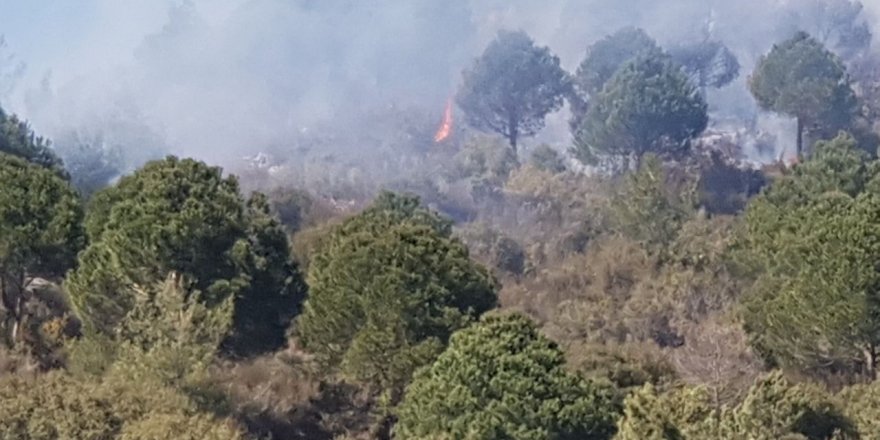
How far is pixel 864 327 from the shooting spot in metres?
24.6

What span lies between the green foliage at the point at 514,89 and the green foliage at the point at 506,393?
55.4 metres

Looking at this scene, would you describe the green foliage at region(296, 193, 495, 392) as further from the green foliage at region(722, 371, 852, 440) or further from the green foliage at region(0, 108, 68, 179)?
the green foliage at region(0, 108, 68, 179)

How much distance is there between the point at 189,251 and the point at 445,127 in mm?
56702

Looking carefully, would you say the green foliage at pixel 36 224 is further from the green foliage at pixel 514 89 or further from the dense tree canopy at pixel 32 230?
the green foliage at pixel 514 89

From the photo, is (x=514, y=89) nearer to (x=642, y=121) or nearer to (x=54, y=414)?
(x=642, y=121)

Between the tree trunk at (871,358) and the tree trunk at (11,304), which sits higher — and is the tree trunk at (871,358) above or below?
above

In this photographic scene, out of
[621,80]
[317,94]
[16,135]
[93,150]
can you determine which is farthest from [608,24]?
[16,135]

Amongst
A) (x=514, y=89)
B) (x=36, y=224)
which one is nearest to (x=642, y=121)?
(x=514, y=89)

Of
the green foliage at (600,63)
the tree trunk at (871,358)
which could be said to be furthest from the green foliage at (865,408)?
the green foliage at (600,63)

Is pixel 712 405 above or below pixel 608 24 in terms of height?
below

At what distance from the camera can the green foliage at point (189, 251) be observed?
86.2 ft

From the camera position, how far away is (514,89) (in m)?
78.6

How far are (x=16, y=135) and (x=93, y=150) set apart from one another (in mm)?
22595

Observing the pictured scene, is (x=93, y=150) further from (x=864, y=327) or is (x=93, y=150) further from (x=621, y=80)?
(x=864, y=327)
